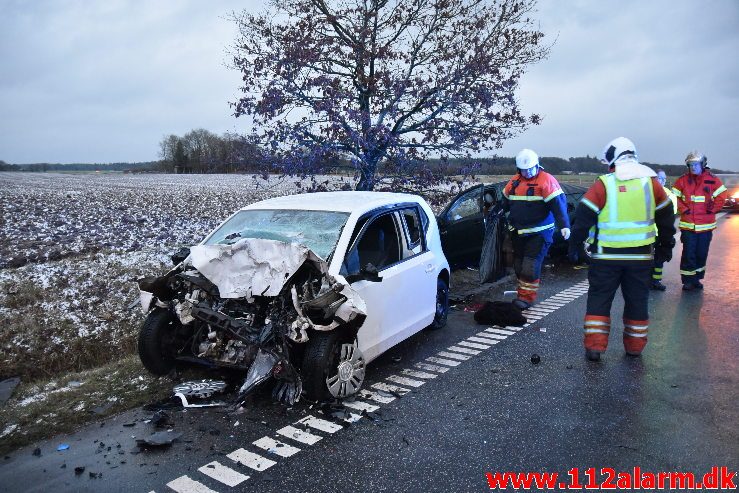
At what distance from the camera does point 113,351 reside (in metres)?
6.47

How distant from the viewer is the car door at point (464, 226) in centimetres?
904

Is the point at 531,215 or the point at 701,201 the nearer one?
the point at 531,215

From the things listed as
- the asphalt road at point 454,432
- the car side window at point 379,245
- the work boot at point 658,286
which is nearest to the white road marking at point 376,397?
the asphalt road at point 454,432

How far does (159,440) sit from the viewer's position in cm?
380

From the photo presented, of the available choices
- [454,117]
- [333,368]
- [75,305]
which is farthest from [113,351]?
[454,117]

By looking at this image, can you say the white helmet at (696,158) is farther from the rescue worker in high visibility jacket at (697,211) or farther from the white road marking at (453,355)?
the white road marking at (453,355)

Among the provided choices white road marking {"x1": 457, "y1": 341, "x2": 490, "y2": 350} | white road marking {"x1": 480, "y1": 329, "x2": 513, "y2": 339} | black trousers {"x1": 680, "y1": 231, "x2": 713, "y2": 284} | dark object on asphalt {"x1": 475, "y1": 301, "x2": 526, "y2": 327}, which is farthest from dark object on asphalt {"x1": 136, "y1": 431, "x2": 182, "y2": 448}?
black trousers {"x1": 680, "y1": 231, "x2": 713, "y2": 284}

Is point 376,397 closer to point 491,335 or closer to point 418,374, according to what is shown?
point 418,374

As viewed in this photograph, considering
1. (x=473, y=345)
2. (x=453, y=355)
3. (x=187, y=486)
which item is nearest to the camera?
(x=187, y=486)

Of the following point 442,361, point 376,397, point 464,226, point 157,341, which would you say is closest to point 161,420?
point 157,341

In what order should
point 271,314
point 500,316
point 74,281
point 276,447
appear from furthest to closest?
point 74,281, point 500,316, point 271,314, point 276,447

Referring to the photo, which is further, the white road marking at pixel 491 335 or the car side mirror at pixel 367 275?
the white road marking at pixel 491 335

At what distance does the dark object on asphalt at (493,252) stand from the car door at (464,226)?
Answer: 4.03ft

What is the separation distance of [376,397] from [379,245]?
150cm
